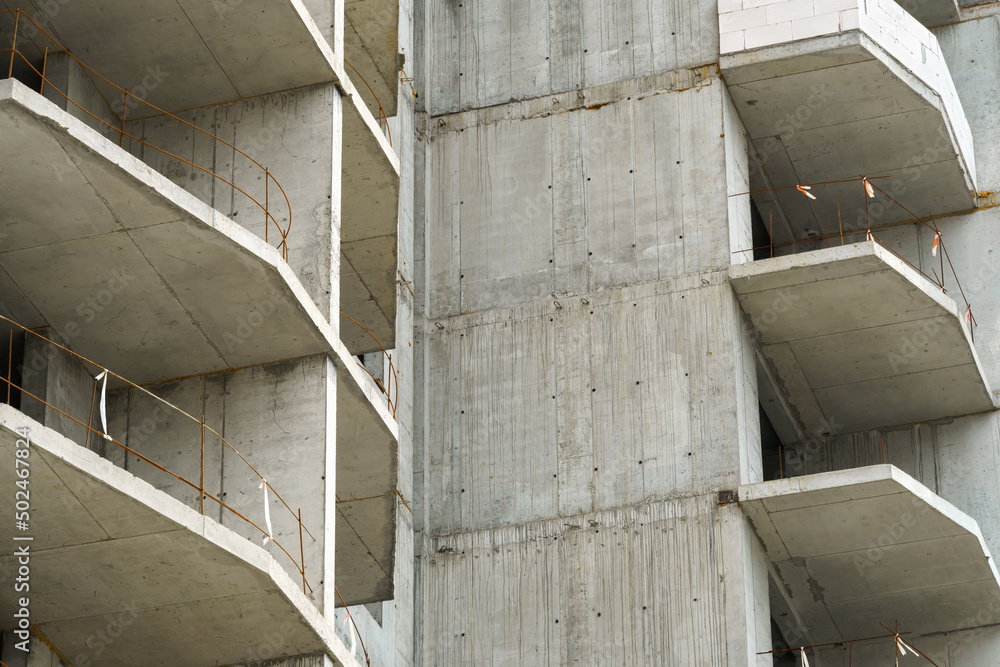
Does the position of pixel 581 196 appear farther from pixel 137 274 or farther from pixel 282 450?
pixel 137 274

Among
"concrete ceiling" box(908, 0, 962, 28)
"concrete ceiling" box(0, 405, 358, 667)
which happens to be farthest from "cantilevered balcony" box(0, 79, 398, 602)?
"concrete ceiling" box(908, 0, 962, 28)

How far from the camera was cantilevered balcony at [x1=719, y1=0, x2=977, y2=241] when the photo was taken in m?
22.3

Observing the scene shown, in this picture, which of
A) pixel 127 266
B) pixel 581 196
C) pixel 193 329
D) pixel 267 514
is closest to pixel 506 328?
pixel 581 196

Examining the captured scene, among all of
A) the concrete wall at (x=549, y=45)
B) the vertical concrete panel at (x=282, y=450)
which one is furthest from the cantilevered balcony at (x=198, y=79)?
the concrete wall at (x=549, y=45)

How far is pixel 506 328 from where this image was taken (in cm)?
2253

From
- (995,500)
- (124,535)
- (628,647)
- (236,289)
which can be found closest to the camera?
(124,535)

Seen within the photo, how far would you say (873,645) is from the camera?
22875 mm

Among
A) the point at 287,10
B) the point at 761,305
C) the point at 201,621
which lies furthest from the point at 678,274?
the point at 201,621

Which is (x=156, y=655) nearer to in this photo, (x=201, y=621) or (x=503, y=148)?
(x=201, y=621)

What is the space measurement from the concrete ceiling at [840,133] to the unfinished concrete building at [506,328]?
0.19 feet

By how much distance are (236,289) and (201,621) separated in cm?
298

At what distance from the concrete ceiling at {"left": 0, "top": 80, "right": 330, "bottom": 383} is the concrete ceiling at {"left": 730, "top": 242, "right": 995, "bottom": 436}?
8165 mm

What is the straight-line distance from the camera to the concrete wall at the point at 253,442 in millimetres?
14891

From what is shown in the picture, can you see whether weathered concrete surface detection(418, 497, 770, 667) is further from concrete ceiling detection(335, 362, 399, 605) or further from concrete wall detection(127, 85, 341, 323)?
concrete wall detection(127, 85, 341, 323)
